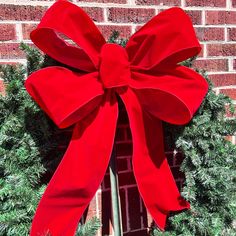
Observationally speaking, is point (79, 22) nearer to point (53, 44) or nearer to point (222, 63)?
point (53, 44)

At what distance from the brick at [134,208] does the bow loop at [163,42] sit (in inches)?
19.1

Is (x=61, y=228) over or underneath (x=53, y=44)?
underneath

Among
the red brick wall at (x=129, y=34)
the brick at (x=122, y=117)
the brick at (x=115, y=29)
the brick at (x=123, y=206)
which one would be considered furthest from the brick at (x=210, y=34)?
the brick at (x=123, y=206)

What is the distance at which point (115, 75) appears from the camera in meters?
1.13

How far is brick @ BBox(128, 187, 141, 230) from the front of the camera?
4.64 ft

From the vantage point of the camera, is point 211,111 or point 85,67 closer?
point 85,67

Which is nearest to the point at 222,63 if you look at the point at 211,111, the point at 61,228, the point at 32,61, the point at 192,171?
the point at 211,111

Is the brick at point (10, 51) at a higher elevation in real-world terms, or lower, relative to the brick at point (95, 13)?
lower

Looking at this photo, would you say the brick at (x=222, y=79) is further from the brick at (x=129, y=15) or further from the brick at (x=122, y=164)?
the brick at (x=122, y=164)

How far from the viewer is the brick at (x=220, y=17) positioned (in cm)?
148

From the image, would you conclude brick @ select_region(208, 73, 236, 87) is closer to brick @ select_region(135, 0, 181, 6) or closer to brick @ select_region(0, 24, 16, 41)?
brick @ select_region(135, 0, 181, 6)

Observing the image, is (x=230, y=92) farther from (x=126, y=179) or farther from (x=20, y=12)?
(x=20, y=12)

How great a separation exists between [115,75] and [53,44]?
0.65 ft

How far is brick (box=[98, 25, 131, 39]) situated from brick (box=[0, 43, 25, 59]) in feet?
0.95
